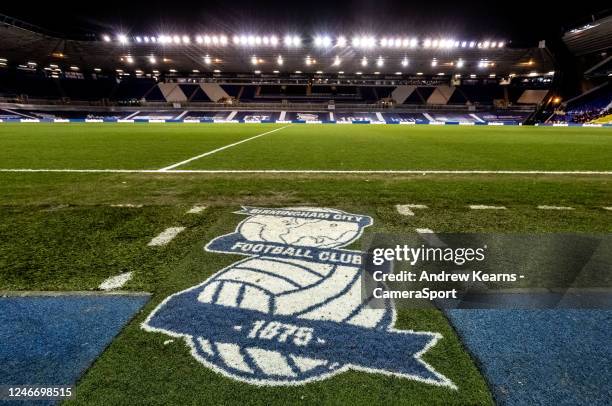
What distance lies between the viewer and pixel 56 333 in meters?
1.60

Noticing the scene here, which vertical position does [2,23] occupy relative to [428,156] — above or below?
above

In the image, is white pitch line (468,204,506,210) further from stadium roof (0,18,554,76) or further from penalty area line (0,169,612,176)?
stadium roof (0,18,554,76)

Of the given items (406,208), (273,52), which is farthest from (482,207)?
(273,52)

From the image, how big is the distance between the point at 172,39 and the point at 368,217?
139 feet

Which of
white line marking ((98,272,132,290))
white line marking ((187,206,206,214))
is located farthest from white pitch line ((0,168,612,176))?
white line marking ((98,272,132,290))

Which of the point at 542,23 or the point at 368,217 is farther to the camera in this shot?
the point at 542,23

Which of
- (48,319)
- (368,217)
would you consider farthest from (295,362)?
(368,217)

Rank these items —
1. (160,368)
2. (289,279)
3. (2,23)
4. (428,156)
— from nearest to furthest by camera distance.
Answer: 1. (160,368)
2. (289,279)
3. (428,156)
4. (2,23)

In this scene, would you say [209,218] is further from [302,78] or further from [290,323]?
[302,78]

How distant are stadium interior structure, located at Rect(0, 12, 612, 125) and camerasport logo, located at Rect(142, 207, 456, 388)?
134 feet

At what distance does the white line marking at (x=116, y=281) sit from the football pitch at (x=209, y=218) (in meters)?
0.03

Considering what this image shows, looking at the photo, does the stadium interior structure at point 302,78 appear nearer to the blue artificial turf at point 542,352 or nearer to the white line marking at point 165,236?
the white line marking at point 165,236

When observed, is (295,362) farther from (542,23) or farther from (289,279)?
(542,23)

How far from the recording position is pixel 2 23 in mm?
30188
